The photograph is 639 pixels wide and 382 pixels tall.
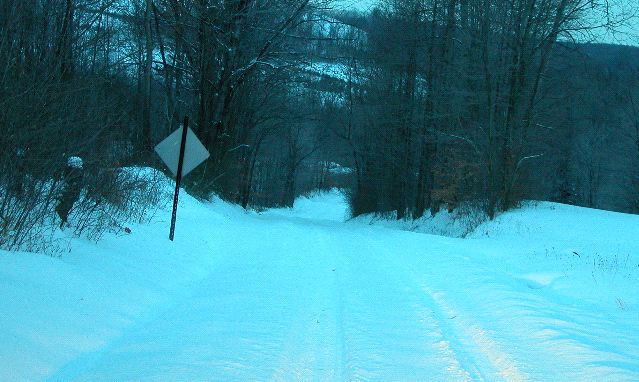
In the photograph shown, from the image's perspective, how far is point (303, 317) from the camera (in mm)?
8016

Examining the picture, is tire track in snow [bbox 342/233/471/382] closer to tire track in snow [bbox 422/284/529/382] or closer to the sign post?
tire track in snow [bbox 422/284/529/382]

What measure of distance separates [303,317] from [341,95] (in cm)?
4377

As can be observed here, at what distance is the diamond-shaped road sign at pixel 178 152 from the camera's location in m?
13.4

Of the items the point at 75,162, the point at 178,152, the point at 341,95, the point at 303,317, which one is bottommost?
the point at 303,317

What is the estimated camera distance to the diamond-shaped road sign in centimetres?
1336

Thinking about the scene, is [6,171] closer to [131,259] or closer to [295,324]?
[131,259]

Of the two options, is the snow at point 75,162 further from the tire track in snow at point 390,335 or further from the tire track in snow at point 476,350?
the tire track in snow at point 476,350

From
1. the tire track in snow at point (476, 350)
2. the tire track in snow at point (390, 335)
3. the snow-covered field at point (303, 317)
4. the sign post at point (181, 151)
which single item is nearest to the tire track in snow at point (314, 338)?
the snow-covered field at point (303, 317)

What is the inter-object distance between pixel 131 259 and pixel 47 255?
1.92 meters

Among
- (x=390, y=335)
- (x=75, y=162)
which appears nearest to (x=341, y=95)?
(x=75, y=162)

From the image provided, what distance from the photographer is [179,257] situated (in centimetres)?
1241

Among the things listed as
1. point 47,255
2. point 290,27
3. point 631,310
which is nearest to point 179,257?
point 47,255

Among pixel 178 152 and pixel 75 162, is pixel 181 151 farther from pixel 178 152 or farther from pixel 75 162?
pixel 75 162

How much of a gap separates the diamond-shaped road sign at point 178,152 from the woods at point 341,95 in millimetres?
917
